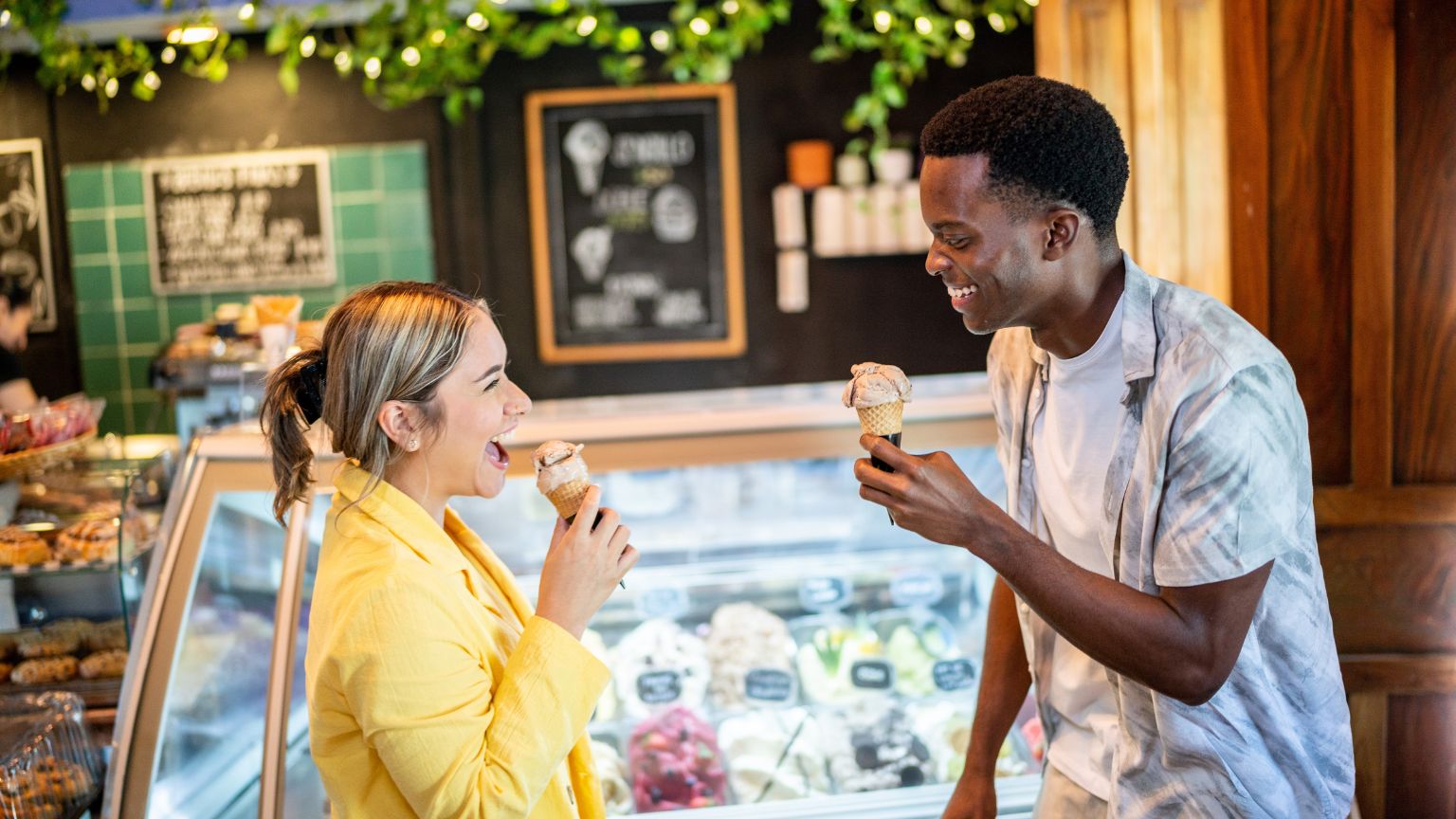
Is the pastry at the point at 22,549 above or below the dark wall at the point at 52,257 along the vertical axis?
below

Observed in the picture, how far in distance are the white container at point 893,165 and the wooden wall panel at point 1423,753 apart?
173 inches

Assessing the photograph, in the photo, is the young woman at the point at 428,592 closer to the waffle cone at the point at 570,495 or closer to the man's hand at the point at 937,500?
the waffle cone at the point at 570,495

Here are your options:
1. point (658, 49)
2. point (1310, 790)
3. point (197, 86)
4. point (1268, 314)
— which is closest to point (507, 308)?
point (658, 49)

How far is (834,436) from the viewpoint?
8.41ft

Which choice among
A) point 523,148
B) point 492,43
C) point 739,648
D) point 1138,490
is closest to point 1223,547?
point 1138,490

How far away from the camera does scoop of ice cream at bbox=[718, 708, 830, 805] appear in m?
2.69

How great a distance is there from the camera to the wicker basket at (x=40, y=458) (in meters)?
2.61

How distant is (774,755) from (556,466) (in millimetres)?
1280

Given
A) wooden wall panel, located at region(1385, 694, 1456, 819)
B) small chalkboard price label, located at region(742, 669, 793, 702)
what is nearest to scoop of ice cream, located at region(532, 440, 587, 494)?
small chalkboard price label, located at region(742, 669, 793, 702)

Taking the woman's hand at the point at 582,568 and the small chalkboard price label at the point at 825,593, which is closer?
the woman's hand at the point at 582,568

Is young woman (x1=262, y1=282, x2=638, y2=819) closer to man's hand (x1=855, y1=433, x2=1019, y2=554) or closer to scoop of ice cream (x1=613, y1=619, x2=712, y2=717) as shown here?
man's hand (x1=855, y1=433, x2=1019, y2=554)

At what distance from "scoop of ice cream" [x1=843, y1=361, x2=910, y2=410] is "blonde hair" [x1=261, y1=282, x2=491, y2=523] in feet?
1.93

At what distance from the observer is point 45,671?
2477 mm

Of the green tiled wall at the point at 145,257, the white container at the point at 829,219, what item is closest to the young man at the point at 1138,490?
the white container at the point at 829,219
